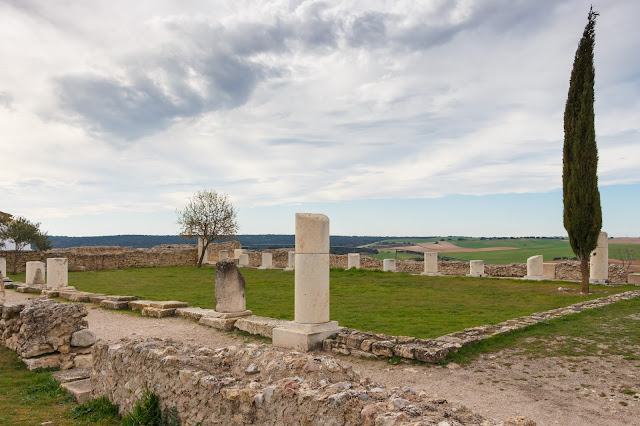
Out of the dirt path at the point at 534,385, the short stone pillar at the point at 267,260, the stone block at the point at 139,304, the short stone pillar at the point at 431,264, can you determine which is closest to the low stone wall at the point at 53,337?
the dirt path at the point at 534,385

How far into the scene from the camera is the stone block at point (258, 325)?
9.83 m

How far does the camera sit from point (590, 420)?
5.12m

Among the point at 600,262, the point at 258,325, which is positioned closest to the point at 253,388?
the point at 258,325

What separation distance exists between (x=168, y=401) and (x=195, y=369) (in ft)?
1.53

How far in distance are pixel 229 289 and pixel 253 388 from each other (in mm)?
7629

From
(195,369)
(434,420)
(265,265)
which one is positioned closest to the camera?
(434,420)

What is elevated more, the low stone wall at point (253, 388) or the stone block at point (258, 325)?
the low stone wall at point (253, 388)

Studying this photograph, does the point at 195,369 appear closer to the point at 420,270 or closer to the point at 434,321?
the point at 434,321

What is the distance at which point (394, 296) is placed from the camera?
15664 millimetres

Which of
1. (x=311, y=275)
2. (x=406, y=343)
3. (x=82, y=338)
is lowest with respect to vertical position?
(x=406, y=343)


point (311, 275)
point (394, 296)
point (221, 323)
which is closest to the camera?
point (311, 275)

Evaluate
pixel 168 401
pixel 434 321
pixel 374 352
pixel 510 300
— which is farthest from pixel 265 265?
pixel 168 401

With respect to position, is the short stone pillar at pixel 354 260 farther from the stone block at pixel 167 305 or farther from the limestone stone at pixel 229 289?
the limestone stone at pixel 229 289

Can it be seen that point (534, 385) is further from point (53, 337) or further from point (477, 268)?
point (477, 268)
